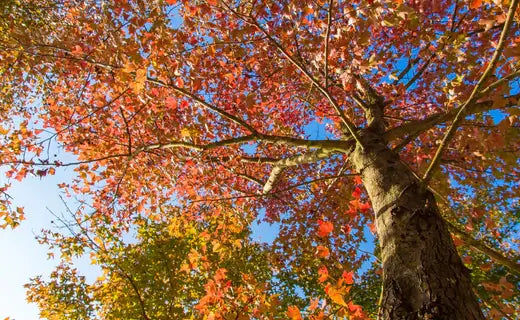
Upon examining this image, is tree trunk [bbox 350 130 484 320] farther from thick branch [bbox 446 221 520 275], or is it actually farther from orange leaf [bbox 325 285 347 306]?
orange leaf [bbox 325 285 347 306]

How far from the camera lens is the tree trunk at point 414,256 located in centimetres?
171

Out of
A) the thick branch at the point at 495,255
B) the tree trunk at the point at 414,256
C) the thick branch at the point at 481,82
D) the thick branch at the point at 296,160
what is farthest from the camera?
the thick branch at the point at 296,160

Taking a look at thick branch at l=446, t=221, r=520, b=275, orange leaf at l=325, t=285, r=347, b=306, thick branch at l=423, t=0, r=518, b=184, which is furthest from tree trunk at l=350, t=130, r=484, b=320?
orange leaf at l=325, t=285, r=347, b=306

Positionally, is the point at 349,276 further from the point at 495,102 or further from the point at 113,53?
the point at 113,53

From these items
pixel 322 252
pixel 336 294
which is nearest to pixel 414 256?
pixel 336 294

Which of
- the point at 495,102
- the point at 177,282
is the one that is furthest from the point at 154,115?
the point at 177,282

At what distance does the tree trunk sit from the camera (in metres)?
1.71

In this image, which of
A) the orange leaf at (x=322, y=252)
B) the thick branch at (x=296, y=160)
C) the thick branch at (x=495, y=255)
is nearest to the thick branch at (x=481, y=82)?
the thick branch at (x=495, y=255)

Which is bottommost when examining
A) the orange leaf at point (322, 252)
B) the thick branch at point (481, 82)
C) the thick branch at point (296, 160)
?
the orange leaf at point (322, 252)

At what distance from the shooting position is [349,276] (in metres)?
2.59

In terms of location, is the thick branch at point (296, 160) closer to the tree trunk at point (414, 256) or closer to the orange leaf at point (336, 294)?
the tree trunk at point (414, 256)

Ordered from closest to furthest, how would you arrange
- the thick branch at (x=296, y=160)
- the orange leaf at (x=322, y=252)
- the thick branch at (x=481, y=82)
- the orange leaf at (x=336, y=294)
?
1. the thick branch at (x=481, y=82)
2. the orange leaf at (x=336, y=294)
3. the orange leaf at (x=322, y=252)
4. the thick branch at (x=296, y=160)

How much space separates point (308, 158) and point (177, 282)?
23.4ft

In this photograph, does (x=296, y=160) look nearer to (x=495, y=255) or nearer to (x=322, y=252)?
(x=322, y=252)
